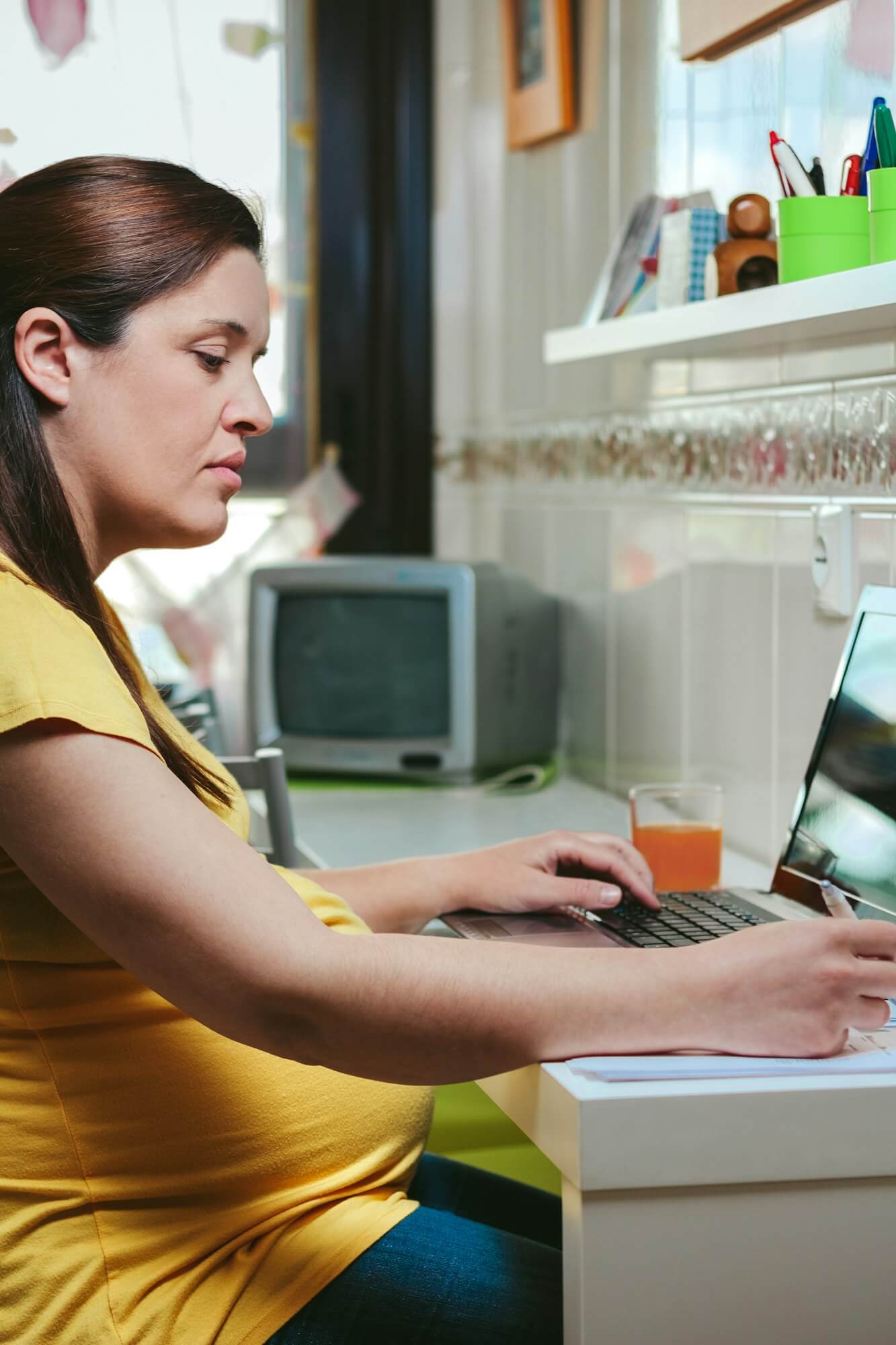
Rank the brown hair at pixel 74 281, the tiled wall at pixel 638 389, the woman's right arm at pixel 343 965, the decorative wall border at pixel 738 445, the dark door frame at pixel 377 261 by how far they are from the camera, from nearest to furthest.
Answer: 1. the woman's right arm at pixel 343 965
2. the brown hair at pixel 74 281
3. the decorative wall border at pixel 738 445
4. the tiled wall at pixel 638 389
5. the dark door frame at pixel 377 261

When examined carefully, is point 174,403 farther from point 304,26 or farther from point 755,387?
point 304,26

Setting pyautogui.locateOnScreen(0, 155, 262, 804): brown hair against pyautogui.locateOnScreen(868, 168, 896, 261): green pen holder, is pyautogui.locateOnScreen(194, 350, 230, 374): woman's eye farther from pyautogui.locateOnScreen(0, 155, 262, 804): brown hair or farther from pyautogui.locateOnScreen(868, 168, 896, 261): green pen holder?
pyautogui.locateOnScreen(868, 168, 896, 261): green pen holder

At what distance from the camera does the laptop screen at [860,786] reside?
3.87 ft

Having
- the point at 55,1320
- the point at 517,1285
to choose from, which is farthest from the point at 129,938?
the point at 517,1285

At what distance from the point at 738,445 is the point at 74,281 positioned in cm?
91

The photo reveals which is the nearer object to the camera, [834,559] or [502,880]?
[502,880]

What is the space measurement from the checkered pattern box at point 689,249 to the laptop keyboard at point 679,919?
2.11 feet

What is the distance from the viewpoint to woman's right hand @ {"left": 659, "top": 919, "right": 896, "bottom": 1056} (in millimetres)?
879

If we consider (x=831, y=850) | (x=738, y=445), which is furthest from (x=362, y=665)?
(x=831, y=850)

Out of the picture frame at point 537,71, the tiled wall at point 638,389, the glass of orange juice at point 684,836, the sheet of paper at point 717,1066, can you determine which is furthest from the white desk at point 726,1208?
the picture frame at point 537,71

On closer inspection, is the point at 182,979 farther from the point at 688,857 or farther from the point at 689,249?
the point at 689,249

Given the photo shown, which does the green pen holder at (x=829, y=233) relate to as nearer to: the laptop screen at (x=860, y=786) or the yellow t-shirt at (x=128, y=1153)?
the laptop screen at (x=860, y=786)

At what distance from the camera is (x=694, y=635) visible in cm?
187

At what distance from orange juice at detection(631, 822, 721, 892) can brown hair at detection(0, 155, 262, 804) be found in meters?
0.53
